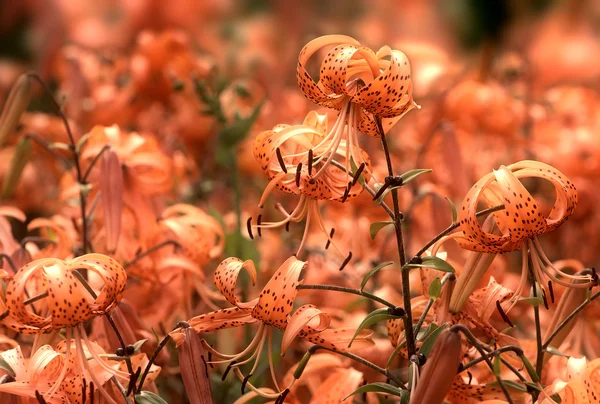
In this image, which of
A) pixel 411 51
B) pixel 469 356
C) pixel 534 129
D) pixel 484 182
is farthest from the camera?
pixel 534 129

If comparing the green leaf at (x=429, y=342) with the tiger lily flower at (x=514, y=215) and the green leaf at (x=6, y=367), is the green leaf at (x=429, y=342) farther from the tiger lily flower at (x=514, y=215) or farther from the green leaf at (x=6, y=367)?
the green leaf at (x=6, y=367)

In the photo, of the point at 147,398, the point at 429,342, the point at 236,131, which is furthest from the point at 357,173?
the point at 236,131

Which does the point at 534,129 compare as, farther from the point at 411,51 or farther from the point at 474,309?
the point at 474,309

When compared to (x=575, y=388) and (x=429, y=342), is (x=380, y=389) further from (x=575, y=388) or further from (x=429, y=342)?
(x=575, y=388)

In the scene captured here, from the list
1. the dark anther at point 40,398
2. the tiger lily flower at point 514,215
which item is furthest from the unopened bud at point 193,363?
the tiger lily flower at point 514,215

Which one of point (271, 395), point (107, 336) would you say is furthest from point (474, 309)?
point (107, 336)

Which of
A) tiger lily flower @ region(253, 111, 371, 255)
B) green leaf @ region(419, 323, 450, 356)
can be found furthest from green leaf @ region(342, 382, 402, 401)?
tiger lily flower @ region(253, 111, 371, 255)
